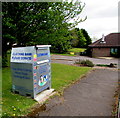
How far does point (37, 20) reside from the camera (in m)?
8.52

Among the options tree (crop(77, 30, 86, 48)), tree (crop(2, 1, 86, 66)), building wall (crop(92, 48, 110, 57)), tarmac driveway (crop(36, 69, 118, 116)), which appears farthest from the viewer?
tree (crop(77, 30, 86, 48))

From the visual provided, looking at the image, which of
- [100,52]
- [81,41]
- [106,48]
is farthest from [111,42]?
[81,41]

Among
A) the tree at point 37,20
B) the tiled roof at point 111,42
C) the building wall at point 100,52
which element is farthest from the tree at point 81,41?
the tree at point 37,20

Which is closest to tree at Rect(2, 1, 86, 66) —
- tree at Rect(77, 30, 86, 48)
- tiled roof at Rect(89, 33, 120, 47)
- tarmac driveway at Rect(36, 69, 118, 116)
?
tarmac driveway at Rect(36, 69, 118, 116)

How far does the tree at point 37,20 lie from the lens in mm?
8047

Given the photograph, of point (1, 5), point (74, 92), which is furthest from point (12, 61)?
point (1, 5)

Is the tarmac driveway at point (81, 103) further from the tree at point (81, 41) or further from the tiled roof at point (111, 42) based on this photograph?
the tree at point (81, 41)

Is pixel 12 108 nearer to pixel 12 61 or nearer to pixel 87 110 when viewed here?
pixel 12 61

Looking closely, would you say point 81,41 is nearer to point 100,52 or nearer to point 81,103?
point 100,52

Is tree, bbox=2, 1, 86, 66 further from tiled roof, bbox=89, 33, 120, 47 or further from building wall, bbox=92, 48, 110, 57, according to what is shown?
tiled roof, bbox=89, 33, 120, 47

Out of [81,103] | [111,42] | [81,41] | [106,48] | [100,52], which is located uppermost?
[81,41]

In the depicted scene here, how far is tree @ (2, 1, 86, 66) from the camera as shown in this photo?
8047 mm

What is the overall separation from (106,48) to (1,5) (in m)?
27.1

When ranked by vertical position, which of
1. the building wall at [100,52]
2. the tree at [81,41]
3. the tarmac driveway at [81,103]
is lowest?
the tarmac driveway at [81,103]
